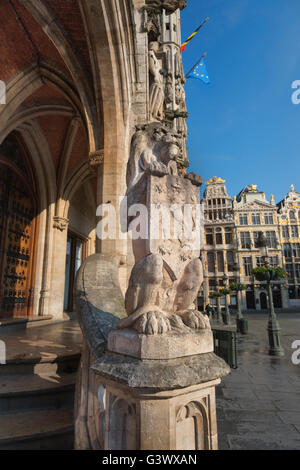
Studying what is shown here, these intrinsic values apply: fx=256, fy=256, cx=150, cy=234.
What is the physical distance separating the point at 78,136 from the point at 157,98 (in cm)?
511

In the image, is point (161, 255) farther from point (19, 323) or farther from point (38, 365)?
point (19, 323)

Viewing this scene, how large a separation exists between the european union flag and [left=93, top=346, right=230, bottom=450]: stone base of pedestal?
1986 cm

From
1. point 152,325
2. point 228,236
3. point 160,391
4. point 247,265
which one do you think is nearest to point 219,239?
point 228,236

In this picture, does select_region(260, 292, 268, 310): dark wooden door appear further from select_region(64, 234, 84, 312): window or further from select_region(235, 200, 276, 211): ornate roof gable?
select_region(64, 234, 84, 312): window

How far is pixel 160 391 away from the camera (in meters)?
1.37

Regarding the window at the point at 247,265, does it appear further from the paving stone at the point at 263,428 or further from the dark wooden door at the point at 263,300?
the paving stone at the point at 263,428

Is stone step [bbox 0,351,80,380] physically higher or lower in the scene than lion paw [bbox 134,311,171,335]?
lower

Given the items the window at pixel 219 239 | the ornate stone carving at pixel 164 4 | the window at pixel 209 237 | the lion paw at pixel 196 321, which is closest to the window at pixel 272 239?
the window at pixel 219 239

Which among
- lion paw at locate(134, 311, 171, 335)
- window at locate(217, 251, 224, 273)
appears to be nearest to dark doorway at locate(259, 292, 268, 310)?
window at locate(217, 251, 224, 273)

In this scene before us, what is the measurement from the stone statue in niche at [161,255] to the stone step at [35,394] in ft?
4.88

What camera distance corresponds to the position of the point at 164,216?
6.33ft

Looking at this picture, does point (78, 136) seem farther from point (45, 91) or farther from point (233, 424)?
point (233, 424)

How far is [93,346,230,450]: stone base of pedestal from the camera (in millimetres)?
1379

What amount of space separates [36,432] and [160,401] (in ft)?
4.58
